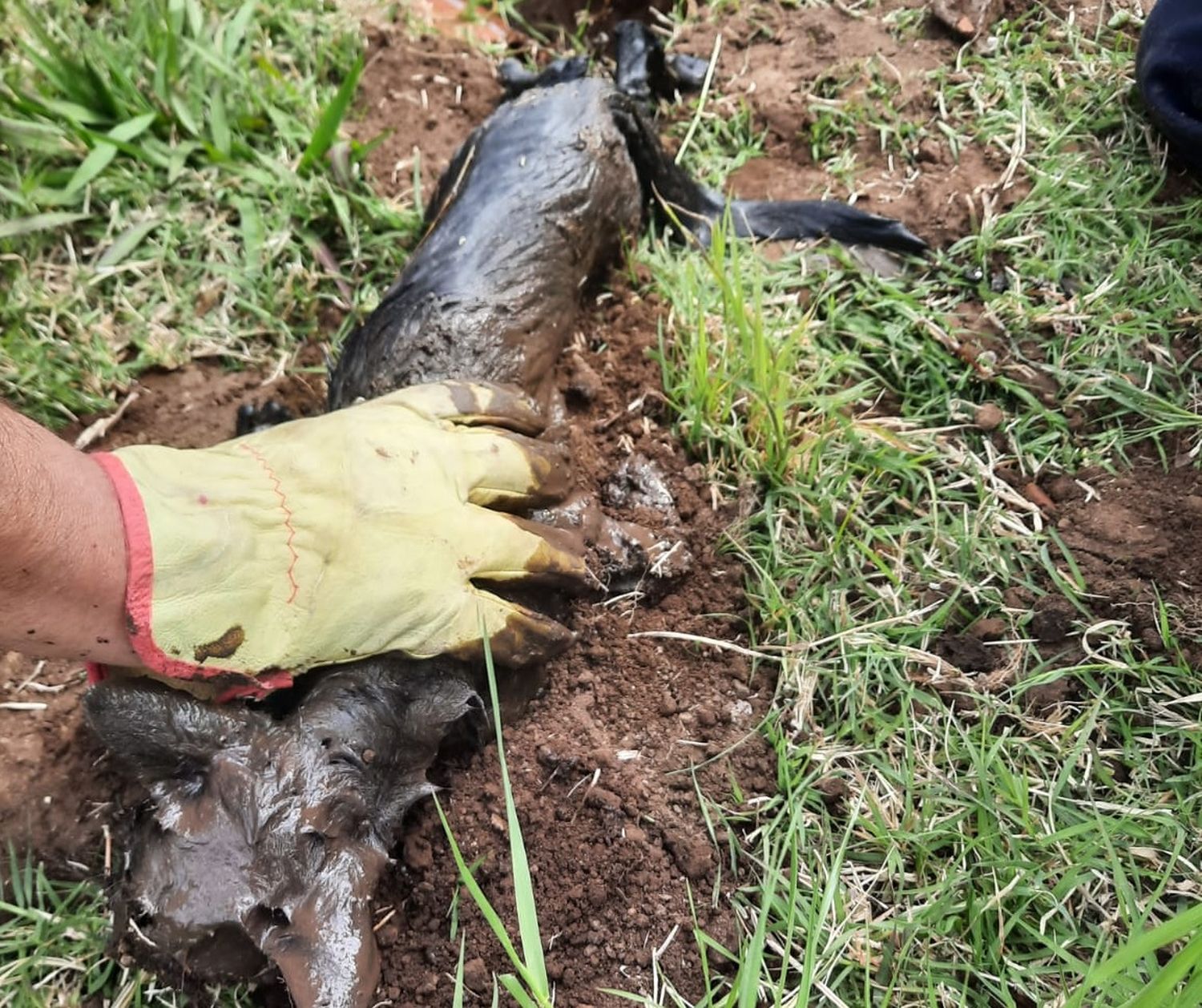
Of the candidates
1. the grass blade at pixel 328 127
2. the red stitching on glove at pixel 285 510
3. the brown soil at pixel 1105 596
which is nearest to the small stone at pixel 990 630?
the brown soil at pixel 1105 596

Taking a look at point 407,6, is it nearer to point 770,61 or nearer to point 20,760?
point 770,61

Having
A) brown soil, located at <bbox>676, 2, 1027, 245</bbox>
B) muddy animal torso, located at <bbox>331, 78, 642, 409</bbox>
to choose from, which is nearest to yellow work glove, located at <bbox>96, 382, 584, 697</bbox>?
muddy animal torso, located at <bbox>331, 78, 642, 409</bbox>

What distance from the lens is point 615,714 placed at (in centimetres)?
200

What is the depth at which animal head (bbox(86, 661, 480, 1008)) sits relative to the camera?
1.53m

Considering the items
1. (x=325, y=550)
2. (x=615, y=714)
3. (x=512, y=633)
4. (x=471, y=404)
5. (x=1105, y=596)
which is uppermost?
(x=471, y=404)

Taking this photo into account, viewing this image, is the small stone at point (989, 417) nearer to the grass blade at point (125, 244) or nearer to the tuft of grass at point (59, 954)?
the tuft of grass at point (59, 954)

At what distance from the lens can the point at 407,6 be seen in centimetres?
351

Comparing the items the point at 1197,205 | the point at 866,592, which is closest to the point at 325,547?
the point at 866,592

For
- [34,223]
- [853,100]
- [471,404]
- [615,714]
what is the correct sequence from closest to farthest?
[615,714] → [471,404] → [34,223] → [853,100]

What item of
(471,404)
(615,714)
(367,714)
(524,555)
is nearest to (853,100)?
(471,404)

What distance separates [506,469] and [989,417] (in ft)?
4.12

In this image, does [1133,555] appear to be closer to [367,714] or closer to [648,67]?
[367,714]

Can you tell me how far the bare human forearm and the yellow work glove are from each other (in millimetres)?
40

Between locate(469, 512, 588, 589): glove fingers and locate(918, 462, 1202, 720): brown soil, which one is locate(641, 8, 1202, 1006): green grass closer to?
locate(918, 462, 1202, 720): brown soil
